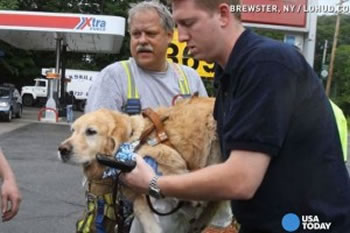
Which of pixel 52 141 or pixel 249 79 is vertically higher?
pixel 249 79

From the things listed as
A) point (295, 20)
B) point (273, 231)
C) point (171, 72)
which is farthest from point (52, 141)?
point (273, 231)

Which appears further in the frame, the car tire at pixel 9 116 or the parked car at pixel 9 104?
the car tire at pixel 9 116

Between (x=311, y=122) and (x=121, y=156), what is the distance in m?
0.77

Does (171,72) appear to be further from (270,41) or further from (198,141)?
(270,41)

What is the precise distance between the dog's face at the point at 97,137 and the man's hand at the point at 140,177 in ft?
2.52

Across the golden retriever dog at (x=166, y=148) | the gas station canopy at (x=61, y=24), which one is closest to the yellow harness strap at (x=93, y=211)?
the golden retriever dog at (x=166, y=148)

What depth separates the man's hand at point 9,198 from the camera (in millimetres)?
3291

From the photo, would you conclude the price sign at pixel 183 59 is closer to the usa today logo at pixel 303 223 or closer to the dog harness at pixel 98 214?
the dog harness at pixel 98 214

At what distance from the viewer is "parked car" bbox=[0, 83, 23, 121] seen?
2642cm

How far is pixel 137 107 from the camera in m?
3.17

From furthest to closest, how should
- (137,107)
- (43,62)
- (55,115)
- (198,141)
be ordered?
(43,62) < (55,115) < (137,107) < (198,141)

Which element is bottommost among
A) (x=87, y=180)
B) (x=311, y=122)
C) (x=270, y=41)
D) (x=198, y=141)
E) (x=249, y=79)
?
(x=87, y=180)

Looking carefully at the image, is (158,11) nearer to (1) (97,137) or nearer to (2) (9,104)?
(1) (97,137)

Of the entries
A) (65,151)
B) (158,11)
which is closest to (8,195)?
(65,151)
